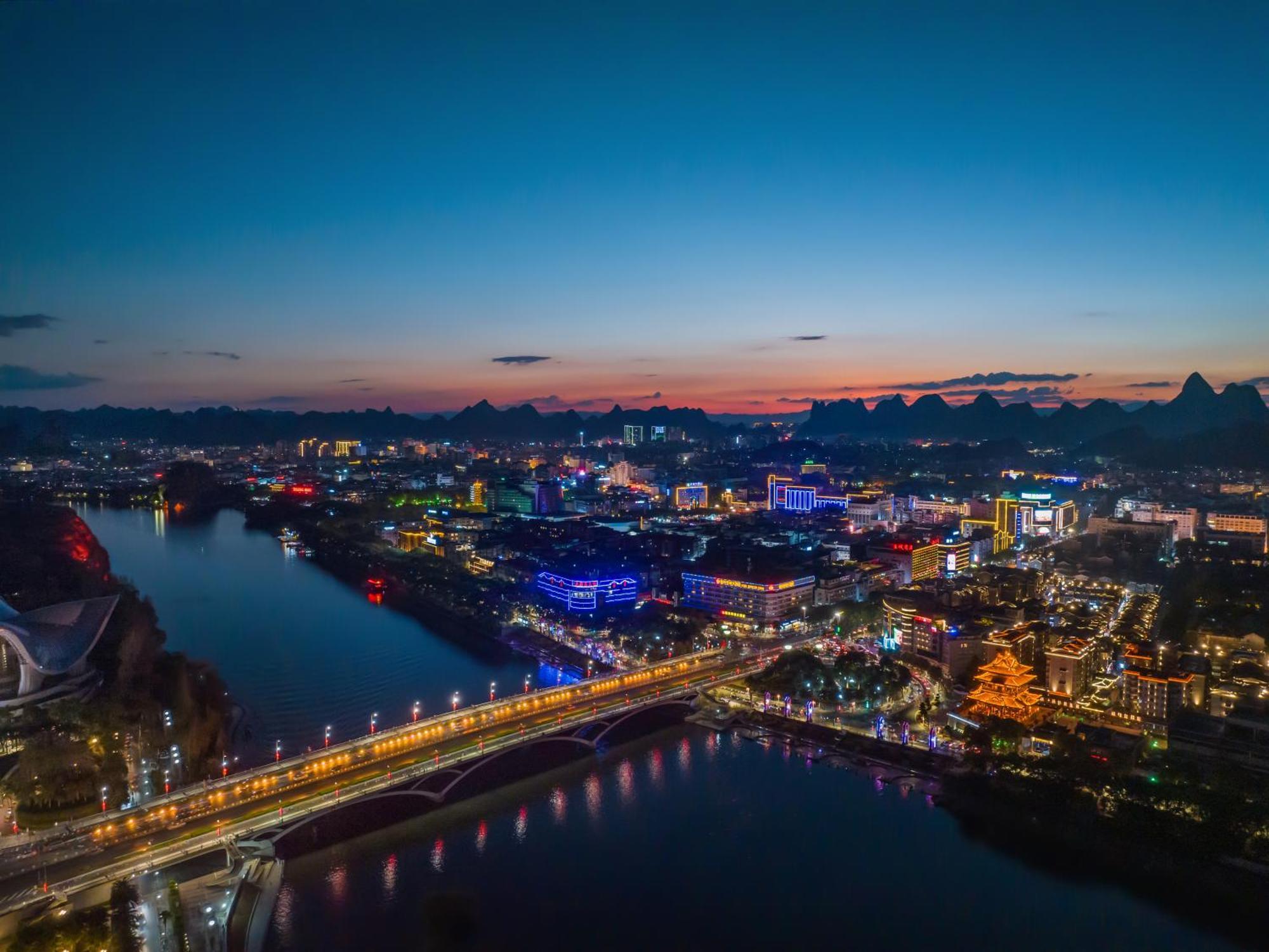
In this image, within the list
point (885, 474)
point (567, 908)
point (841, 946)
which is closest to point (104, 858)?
point (567, 908)

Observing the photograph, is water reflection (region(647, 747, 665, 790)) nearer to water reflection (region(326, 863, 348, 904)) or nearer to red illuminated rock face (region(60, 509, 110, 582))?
water reflection (region(326, 863, 348, 904))

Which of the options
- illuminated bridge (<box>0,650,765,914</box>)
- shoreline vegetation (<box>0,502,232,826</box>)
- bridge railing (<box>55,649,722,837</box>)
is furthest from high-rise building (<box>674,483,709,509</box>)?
illuminated bridge (<box>0,650,765,914</box>)

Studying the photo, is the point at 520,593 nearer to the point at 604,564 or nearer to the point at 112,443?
the point at 604,564

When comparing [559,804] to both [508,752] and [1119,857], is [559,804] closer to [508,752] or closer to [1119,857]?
[508,752]

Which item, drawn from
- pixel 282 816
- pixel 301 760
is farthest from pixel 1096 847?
pixel 301 760

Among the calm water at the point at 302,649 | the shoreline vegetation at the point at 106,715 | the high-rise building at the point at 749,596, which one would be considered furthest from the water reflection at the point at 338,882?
the high-rise building at the point at 749,596

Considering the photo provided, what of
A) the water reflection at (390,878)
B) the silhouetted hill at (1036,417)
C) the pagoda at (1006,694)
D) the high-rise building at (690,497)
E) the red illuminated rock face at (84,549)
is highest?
the silhouetted hill at (1036,417)

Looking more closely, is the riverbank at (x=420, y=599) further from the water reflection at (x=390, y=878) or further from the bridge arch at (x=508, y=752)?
the water reflection at (x=390, y=878)
